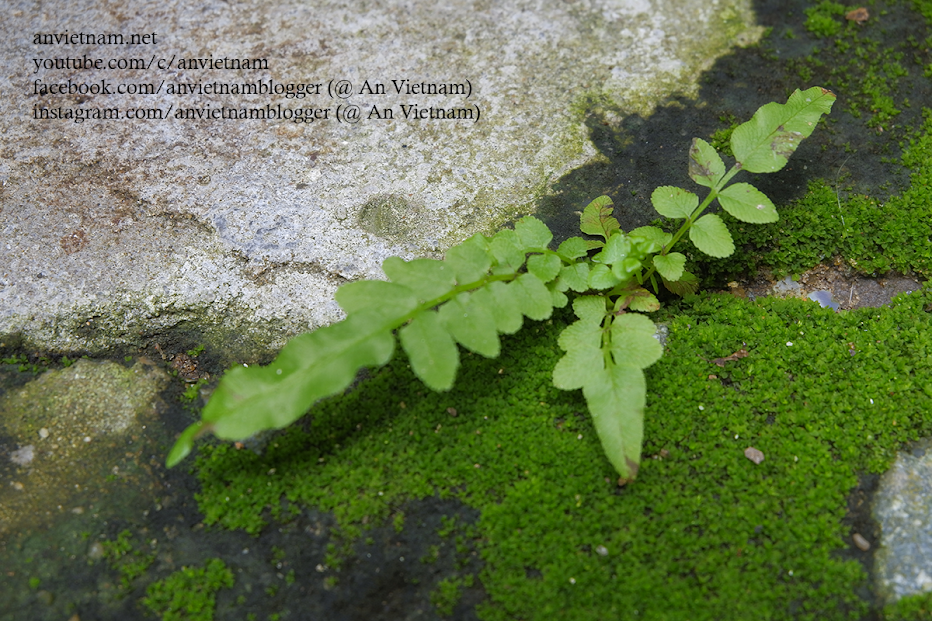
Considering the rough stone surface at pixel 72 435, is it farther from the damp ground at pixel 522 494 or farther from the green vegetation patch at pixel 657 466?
the green vegetation patch at pixel 657 466

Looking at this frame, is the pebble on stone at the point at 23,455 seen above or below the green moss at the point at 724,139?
below

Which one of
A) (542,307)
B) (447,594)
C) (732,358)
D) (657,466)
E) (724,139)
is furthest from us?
(724,139)

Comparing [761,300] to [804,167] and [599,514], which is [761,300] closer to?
[804,167]

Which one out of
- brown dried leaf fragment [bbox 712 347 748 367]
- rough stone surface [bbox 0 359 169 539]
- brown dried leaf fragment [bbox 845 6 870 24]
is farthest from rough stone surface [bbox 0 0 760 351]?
brown dried leaf fragment [bbox 712 347 748 367]

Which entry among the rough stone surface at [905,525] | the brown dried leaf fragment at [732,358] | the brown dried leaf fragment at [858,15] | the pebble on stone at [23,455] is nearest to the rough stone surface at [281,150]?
the pebble on stone at [23,455]

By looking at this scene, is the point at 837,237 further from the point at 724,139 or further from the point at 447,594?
the point at 447,594

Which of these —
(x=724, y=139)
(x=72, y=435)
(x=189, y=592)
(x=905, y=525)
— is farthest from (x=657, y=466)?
(x=72, y=435)
